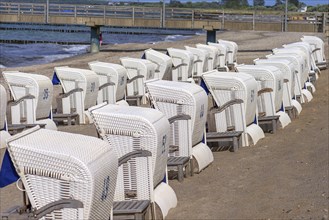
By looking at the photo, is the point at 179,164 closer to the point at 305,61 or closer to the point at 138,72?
the point at 138,72

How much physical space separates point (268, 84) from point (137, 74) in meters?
5.17

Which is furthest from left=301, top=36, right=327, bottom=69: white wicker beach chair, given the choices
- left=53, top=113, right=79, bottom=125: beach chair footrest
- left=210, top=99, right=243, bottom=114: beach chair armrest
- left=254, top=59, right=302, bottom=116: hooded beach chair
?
left=210, top=99, right=243, bottom=114: beach chair armrest

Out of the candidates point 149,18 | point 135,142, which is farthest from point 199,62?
point 149,18

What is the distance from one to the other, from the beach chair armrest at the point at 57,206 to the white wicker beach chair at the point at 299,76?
1058 centimetres

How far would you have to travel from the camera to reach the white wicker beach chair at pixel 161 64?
19375 mm

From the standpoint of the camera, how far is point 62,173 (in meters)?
6.21

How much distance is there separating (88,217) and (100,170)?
1.28 feet

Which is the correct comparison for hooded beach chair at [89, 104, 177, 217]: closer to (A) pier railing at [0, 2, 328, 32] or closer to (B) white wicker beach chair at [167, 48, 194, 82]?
(B) white wicker beach chair at [167, 48, 194, 82]

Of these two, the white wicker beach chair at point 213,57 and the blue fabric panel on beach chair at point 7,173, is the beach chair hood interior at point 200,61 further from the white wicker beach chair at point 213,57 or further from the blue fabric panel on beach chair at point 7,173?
the blue fabric panel on beach chair at point 7,173

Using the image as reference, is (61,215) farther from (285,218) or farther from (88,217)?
(285,218)

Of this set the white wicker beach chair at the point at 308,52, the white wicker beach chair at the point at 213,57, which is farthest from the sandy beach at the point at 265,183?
the white wicker beach chair at the point at 213,57

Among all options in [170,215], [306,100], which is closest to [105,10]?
[306,100]

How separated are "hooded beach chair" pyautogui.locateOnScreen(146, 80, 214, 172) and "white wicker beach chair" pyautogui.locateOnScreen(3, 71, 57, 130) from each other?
154 inches

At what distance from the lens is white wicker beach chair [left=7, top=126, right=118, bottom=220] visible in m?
6.18
